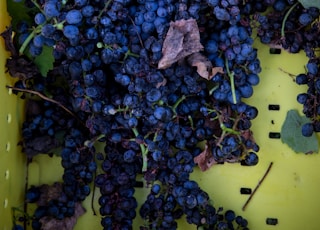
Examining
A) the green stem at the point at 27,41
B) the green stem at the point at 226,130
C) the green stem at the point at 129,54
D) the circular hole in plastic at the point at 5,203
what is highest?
the green stem at the point at 27,41

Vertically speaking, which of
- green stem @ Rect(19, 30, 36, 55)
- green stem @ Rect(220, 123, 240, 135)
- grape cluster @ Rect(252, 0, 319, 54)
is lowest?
green stem @ Rect(220, 123, 240, 135)

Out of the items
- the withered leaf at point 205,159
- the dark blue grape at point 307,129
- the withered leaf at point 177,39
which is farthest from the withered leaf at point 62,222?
the dark blue grape at point 307,129

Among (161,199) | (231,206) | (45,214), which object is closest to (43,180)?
(45,214)

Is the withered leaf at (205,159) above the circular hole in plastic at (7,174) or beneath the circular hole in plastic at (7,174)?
above

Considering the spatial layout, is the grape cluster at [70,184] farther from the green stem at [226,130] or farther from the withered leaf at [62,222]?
the green stem at [226,130]

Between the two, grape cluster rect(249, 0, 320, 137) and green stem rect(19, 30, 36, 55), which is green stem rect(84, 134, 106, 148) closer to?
green stem rect(19, 30, 36, 55)

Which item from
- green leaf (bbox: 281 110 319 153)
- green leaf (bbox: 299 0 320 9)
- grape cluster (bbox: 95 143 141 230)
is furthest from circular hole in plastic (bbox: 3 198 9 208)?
green leaf (bbox: 299 0 320 9)

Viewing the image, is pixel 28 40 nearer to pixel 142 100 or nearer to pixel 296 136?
pixel 142 100
